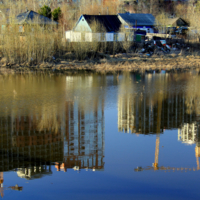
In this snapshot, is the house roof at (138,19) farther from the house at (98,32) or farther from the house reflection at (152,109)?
the house reflection at (152,109)

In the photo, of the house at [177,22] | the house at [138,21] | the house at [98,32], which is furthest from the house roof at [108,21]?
the house at [177,22]

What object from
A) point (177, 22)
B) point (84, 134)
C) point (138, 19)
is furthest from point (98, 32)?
point (177, 22)

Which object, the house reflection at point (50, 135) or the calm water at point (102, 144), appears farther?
the house reflection at point (50, 135)

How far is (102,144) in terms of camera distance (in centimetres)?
921

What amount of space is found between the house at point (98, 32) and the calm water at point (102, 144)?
21025 millimetres

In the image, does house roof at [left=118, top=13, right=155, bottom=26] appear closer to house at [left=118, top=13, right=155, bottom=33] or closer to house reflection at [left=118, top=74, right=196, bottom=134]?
house at [left=118, top=13, right=155, bottom=33]

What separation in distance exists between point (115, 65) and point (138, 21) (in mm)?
33236

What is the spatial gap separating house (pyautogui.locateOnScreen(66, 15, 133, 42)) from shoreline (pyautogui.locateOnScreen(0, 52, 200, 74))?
282cm

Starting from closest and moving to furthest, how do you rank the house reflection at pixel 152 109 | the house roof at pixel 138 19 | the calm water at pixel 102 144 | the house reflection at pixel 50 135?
the calm water at pixel 102 144 < the house reflection at pixel 50 135 < the house reflection at pixel 152 109 < the house roof at pixel 138 19

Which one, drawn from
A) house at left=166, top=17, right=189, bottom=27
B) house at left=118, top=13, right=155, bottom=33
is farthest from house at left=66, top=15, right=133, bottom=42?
house at left=166, top=17, right=189, bottom=27

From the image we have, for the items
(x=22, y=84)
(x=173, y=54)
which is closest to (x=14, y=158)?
(x=22, y=84)

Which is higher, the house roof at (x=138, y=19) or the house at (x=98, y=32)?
the house roof at (x=138, y=19)

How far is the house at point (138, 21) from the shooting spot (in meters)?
59.8

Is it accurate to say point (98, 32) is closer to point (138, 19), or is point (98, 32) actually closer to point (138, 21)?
point (138, 21)
